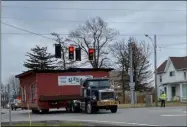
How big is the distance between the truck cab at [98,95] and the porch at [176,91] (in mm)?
42384

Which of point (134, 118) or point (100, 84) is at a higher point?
point (100, 84)

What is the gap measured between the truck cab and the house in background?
143 ft

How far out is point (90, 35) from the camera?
87250 millimetres

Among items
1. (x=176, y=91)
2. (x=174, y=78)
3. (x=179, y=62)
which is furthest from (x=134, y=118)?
(x=179, y=62)

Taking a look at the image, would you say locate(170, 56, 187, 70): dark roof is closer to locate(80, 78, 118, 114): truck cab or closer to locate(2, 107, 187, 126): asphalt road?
locate(80, 78, 118, 114): truck cab

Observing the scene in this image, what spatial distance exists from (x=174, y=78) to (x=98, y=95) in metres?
50.9

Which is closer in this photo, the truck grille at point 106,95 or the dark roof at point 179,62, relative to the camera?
the truck grille at point 106,95

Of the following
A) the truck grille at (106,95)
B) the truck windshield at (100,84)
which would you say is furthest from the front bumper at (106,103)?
the truck windshield at (100,84)

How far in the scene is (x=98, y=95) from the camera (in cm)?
3288

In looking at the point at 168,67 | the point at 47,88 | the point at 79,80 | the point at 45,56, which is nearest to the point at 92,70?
the point at 79,80

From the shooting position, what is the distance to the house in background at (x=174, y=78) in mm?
77688

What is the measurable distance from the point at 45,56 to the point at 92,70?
71.3 meters

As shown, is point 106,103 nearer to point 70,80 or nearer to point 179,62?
point 70,80

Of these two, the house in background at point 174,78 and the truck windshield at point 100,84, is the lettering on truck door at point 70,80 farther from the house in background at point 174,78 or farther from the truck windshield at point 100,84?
the house in background at point 174,78
